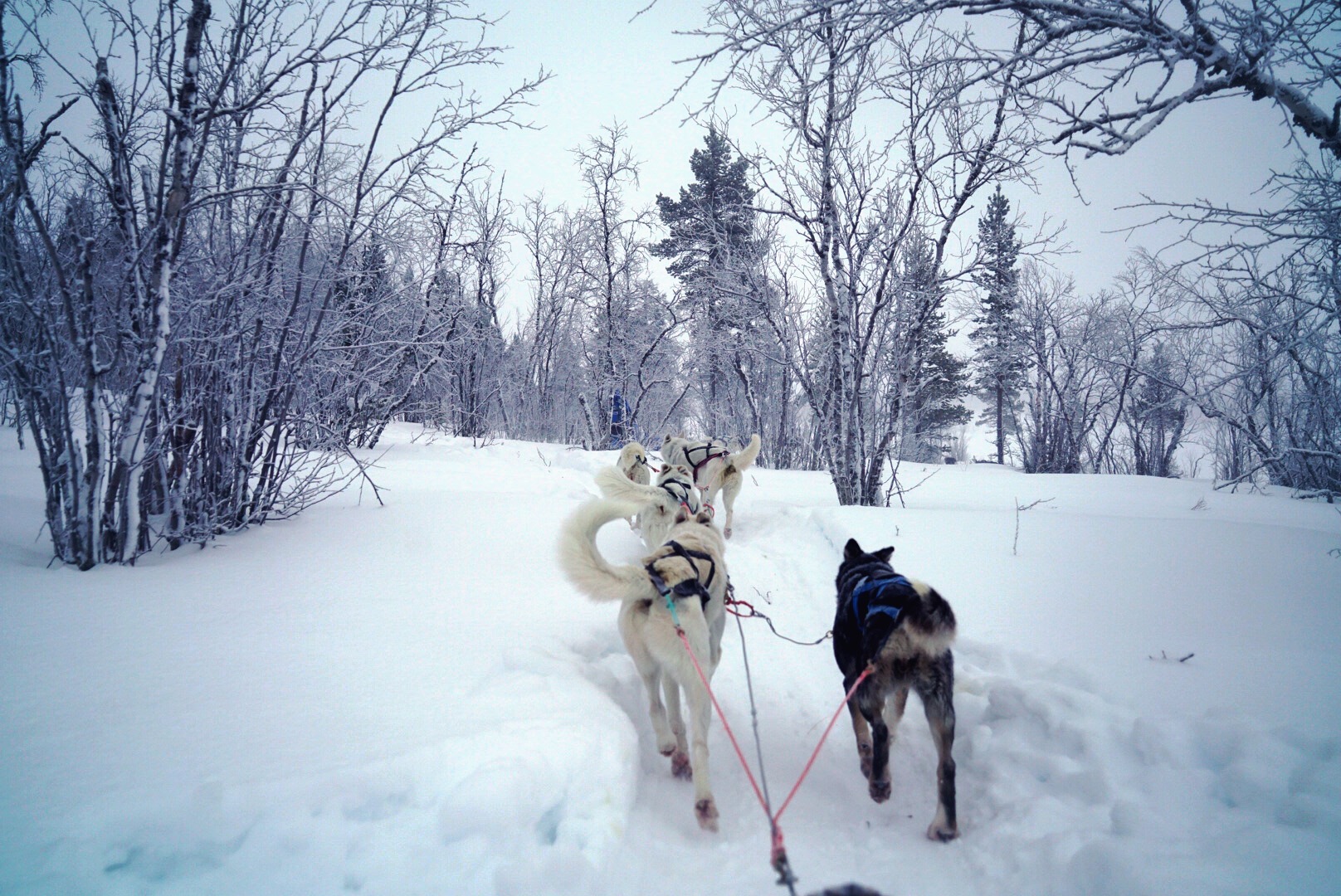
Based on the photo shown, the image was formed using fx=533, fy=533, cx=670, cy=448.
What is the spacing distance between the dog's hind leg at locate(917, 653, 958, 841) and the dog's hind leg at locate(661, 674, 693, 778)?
102 cm

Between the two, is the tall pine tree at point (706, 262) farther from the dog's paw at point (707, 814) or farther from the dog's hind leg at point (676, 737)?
the dog's paw at point (707, 814)

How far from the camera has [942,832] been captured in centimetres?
208

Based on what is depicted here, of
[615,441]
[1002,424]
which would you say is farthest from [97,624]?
[1002,424]

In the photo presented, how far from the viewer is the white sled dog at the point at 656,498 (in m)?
4.11

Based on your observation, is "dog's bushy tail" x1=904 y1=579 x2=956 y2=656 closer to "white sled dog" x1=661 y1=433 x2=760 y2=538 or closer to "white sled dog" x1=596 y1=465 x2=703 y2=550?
"white sled dog" x1=596 y1=465 x2=703 y2=550

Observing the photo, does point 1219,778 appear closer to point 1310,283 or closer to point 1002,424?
point 1310,283

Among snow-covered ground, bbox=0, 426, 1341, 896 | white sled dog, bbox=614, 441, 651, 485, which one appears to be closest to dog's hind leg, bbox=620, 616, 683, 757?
snow-covered ground, bbox=0, 426, 1341, 896

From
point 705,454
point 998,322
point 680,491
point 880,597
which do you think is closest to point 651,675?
point 880,597

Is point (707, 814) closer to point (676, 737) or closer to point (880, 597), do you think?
point (676, 737)

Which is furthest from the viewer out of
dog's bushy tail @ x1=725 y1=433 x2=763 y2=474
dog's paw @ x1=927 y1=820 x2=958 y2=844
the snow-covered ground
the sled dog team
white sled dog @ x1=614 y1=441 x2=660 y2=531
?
dog's bushy tail @ x1=725 y1=433 x2=763 y2=474

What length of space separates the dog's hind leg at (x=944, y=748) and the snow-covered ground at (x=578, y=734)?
65mm

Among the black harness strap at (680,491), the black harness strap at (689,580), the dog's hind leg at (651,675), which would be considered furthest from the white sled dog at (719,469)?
the dog's hind leg at (651,675)

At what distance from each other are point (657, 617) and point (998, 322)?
70.8 feet

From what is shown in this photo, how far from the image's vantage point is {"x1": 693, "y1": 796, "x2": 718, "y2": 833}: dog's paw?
2.09m
